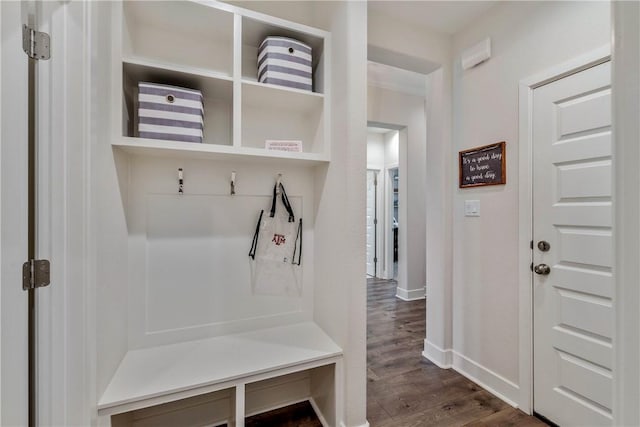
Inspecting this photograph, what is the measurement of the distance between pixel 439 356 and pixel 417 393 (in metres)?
0.48

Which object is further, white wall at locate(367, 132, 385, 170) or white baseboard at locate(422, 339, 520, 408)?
white wall at locate(367, 132, 385, 170)

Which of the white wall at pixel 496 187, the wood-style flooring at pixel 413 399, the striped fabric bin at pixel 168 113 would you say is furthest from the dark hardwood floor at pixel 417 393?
the striped fabric bin at pixel 168 113

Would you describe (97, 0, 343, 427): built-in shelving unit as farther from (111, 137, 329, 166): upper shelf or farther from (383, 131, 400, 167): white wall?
(383, 131, 400, 167): white wall

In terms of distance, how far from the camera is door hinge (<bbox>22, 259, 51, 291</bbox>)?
86cm

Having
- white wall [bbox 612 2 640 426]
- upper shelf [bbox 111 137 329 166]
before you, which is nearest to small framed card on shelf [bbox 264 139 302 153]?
upper shelf [bbox 111 137 329 166]

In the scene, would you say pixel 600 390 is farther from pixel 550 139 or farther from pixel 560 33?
pixel 560 33

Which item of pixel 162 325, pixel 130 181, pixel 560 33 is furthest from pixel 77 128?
pixel 560 33

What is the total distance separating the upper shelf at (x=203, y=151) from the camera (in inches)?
49.2

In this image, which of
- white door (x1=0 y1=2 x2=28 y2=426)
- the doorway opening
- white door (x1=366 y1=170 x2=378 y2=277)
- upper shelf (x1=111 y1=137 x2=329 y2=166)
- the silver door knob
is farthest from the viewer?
white door (x1=366 y1=170 x2=378 y2=277)

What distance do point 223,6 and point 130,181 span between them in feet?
3.21

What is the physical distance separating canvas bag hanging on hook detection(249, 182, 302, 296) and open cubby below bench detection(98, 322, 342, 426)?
0.90ft

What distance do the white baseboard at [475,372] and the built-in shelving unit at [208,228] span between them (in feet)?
3.72

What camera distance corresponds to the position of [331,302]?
1.60 meters

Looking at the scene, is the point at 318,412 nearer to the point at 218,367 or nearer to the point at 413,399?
the point at 413,399
